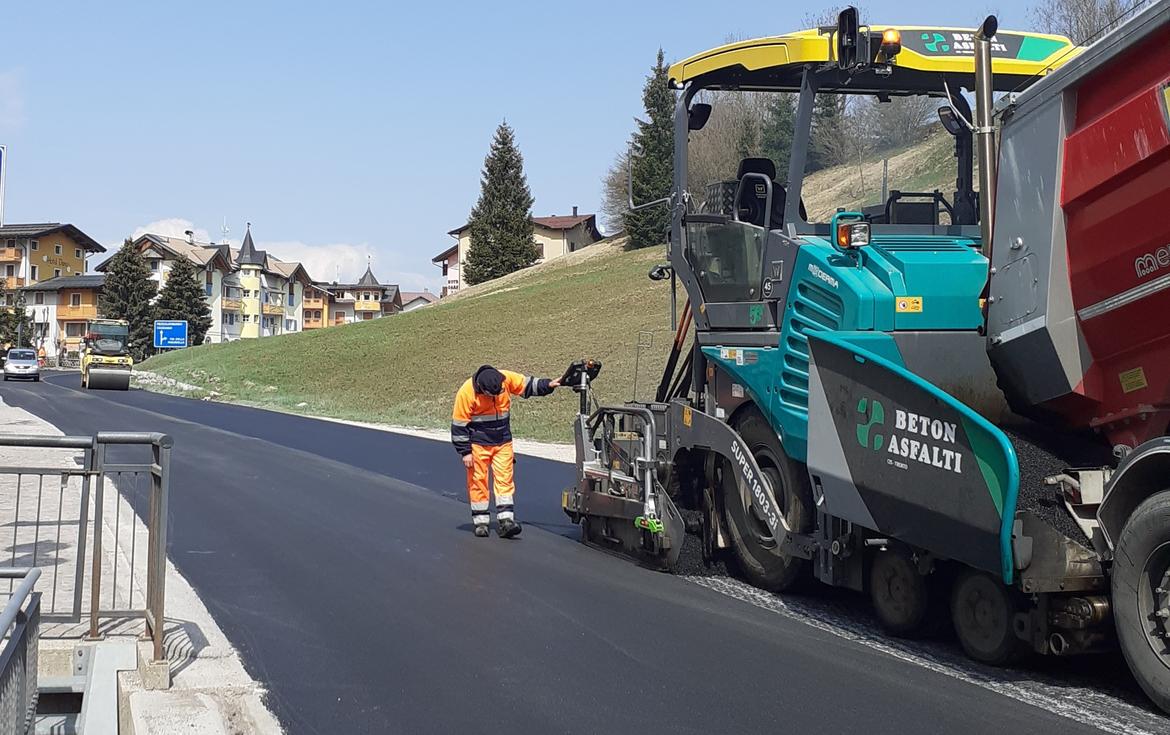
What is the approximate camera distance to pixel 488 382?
996 centimetres

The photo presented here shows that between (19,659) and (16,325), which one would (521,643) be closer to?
(19,659)

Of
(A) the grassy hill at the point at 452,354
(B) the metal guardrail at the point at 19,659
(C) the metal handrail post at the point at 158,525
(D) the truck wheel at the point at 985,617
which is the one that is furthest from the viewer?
(A) the grassy hill at the point at 452,354

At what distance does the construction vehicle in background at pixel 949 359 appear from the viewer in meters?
4.91

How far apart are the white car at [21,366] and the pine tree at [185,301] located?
24.4m

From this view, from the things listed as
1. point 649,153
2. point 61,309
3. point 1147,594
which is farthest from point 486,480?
point 61,309

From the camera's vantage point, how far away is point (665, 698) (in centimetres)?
529

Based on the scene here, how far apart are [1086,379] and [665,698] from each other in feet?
7.81

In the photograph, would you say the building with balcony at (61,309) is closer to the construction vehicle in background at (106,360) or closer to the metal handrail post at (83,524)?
the construction vehicle in background at (106,360)

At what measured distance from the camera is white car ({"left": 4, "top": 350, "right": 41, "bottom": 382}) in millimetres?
48594

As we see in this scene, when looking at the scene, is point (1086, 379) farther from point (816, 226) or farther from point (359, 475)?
point (359, 475)

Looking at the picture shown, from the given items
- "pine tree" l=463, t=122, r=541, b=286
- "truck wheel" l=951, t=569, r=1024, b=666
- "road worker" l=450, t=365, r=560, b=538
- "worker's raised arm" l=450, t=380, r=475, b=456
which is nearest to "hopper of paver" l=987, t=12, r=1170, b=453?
"truck wheel" l=951, t=569, r=1024, b=666

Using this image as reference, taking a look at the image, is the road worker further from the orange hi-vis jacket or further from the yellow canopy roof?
the yellow canopy roof

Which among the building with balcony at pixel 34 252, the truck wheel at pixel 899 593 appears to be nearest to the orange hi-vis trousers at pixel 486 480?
the truck wheel at pixel 899 593

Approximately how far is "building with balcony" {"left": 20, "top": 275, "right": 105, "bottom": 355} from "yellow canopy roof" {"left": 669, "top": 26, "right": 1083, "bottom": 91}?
9083 centimetres
